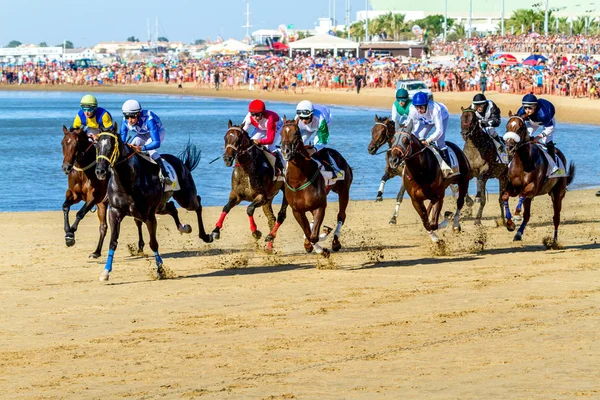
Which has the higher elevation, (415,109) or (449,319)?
(415,109)

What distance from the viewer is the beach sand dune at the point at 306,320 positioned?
902 centimetres

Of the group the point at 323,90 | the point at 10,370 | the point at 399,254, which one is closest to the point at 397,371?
the point at 10,370

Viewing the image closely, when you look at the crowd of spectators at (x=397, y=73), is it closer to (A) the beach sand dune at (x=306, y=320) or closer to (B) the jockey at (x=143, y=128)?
(A) the beach sand dune at (x=306, y=320)

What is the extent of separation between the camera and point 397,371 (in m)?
9.33

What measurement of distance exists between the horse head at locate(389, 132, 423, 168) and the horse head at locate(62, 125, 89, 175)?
4.32 meters

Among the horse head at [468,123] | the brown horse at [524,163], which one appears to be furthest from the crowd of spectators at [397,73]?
the brown horse at [524,163]

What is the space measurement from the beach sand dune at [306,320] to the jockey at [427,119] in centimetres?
162

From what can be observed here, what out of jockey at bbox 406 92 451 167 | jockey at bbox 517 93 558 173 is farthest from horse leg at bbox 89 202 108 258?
jockey at bbox 517 93 558 173

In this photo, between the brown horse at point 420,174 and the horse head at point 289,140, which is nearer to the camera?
the horse head at point 289,140

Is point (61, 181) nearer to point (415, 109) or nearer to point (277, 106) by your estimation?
point (415, 109)

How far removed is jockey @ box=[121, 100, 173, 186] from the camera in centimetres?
1485

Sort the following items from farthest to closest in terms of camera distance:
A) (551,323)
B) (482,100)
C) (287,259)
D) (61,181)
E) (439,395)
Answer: (61,181) → (482,100) → (287,259) → (551,323) → (439,395)

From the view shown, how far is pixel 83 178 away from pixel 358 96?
60.5 metres

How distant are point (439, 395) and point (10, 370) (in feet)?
12.3
